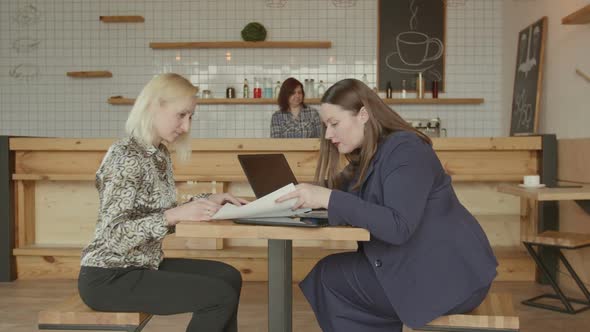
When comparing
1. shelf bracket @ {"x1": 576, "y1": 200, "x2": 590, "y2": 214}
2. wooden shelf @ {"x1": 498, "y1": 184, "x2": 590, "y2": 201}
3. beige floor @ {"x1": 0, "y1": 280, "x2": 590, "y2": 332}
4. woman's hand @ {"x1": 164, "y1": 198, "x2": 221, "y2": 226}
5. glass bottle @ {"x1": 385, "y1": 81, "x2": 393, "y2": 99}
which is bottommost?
beige floor @ {"x1": 0, "y1": 280, "x2": 590, "y2": 332}

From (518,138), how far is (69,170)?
8.95 ft

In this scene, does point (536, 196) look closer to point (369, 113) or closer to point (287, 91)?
point (369, 113)

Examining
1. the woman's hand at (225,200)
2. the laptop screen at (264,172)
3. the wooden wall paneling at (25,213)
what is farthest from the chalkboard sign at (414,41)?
the woman's hand at (225,200)

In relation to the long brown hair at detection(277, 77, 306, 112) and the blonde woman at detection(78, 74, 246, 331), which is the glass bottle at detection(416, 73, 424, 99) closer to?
the long brown hair at detection(277, 77, 306, 112)

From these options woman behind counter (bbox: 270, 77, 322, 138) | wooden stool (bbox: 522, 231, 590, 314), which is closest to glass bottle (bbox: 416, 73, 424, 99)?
woman behind counter (bbox: 270, 77, 322, 138)

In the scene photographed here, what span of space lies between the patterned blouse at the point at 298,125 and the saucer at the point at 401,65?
1108 millimetres

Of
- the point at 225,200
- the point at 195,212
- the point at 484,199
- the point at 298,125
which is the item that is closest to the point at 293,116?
the point at 298,125

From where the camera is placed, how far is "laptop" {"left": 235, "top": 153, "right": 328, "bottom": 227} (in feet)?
5.13

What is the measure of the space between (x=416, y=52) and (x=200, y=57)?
75.8 inches

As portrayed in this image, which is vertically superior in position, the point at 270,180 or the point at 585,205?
the point at 270,180

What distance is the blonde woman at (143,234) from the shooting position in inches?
68.1

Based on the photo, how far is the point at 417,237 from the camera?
5.46ft

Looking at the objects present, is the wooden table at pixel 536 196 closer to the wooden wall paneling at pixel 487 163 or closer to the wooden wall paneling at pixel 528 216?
the wooden wall paneling at pixel 528 216

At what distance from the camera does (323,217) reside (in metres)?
1.66
